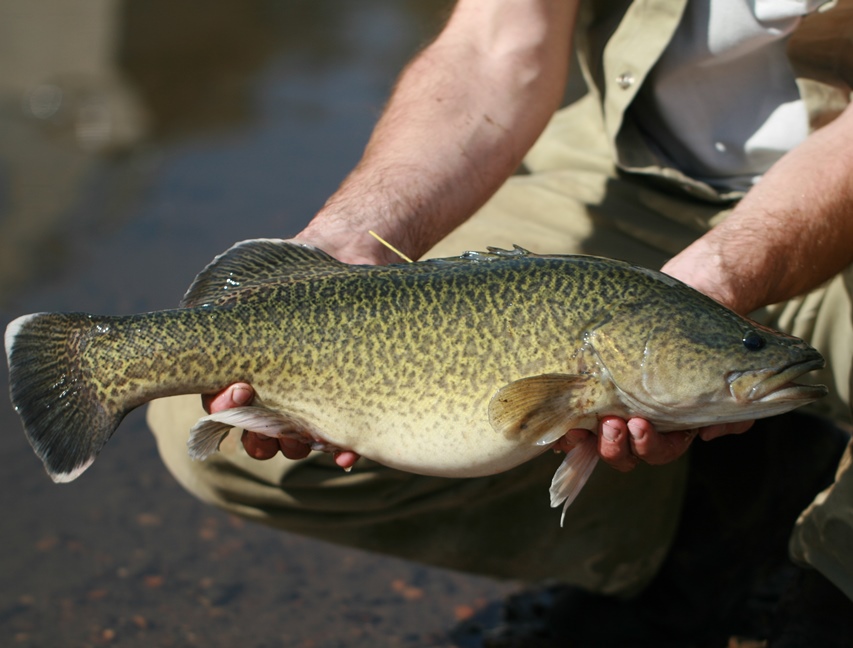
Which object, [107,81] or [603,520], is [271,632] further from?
[107,81]

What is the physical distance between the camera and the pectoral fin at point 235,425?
2.66 meters

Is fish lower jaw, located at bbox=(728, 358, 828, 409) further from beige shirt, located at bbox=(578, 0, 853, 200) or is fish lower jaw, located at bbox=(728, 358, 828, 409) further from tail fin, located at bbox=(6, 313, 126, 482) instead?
tail fin, located at bbox=(6, 313, 126, 482)

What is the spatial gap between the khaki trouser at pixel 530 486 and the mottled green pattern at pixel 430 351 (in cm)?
84

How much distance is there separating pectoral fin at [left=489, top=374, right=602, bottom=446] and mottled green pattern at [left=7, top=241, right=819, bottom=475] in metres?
0.01

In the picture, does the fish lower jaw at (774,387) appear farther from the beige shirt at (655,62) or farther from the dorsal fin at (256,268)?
the beige shirt at (655,62)

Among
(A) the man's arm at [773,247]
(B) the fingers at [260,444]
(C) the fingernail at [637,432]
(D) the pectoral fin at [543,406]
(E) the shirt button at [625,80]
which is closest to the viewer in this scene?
(D) the pectoral fin at [543,406]

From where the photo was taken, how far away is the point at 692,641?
3955mm

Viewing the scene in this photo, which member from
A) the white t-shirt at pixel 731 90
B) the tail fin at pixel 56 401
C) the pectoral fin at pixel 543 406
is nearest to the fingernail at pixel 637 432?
the pectoral fin at pixel 543 406

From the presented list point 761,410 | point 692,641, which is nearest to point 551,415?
point 761,410

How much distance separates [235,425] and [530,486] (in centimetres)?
143

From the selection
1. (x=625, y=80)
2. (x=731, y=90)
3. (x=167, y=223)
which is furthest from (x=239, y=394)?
(x=167, y=223)

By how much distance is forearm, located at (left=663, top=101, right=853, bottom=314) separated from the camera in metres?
2.94

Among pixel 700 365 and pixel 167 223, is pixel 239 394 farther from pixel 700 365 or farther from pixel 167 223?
pixel 167 223

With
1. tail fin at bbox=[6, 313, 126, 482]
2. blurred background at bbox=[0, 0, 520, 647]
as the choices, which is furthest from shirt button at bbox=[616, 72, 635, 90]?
tail fin at bbox=[6, 313, 126, 482]
